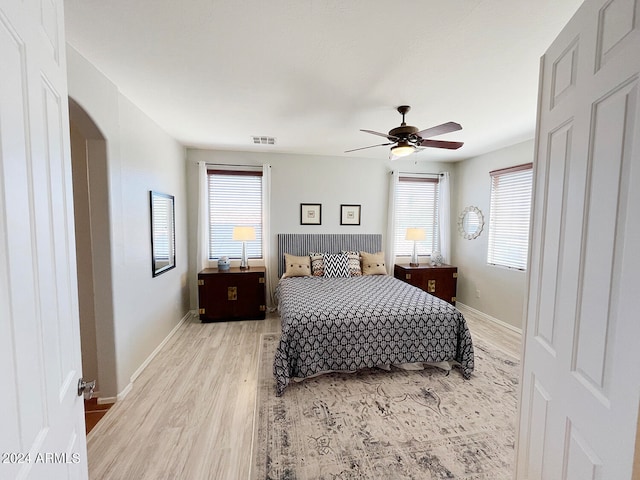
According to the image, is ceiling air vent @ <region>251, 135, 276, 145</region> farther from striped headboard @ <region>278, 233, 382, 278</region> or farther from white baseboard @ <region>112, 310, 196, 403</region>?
white baseboard @ <region>112, 310, 196, 403</region>

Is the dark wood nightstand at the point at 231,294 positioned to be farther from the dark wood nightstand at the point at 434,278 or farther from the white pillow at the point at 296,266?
the dark wood nightstand at the point at 434,278

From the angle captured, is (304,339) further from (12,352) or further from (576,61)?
(576,61)

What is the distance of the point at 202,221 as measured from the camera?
4.16 m

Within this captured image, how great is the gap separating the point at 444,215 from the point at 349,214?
1.74m

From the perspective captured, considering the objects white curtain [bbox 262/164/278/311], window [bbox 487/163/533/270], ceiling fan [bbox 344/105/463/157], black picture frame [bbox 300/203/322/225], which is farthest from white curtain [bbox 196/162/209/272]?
window [bbox 487/163/533/270]

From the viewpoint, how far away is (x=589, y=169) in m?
0.83

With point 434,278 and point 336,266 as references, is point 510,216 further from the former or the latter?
point 336,266

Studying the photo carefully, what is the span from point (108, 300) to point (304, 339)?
1.67 m

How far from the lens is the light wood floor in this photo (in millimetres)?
1638

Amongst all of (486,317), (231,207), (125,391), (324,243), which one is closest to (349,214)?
(324,243)

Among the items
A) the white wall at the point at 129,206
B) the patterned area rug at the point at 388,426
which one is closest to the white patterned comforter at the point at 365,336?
the patterned area rug at the point at 388,426

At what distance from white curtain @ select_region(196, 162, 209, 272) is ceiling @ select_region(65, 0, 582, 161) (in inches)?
46.3

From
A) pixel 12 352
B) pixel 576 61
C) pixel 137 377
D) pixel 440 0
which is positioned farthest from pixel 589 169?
pixel 137 377

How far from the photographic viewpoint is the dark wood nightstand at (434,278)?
4.45 metres
